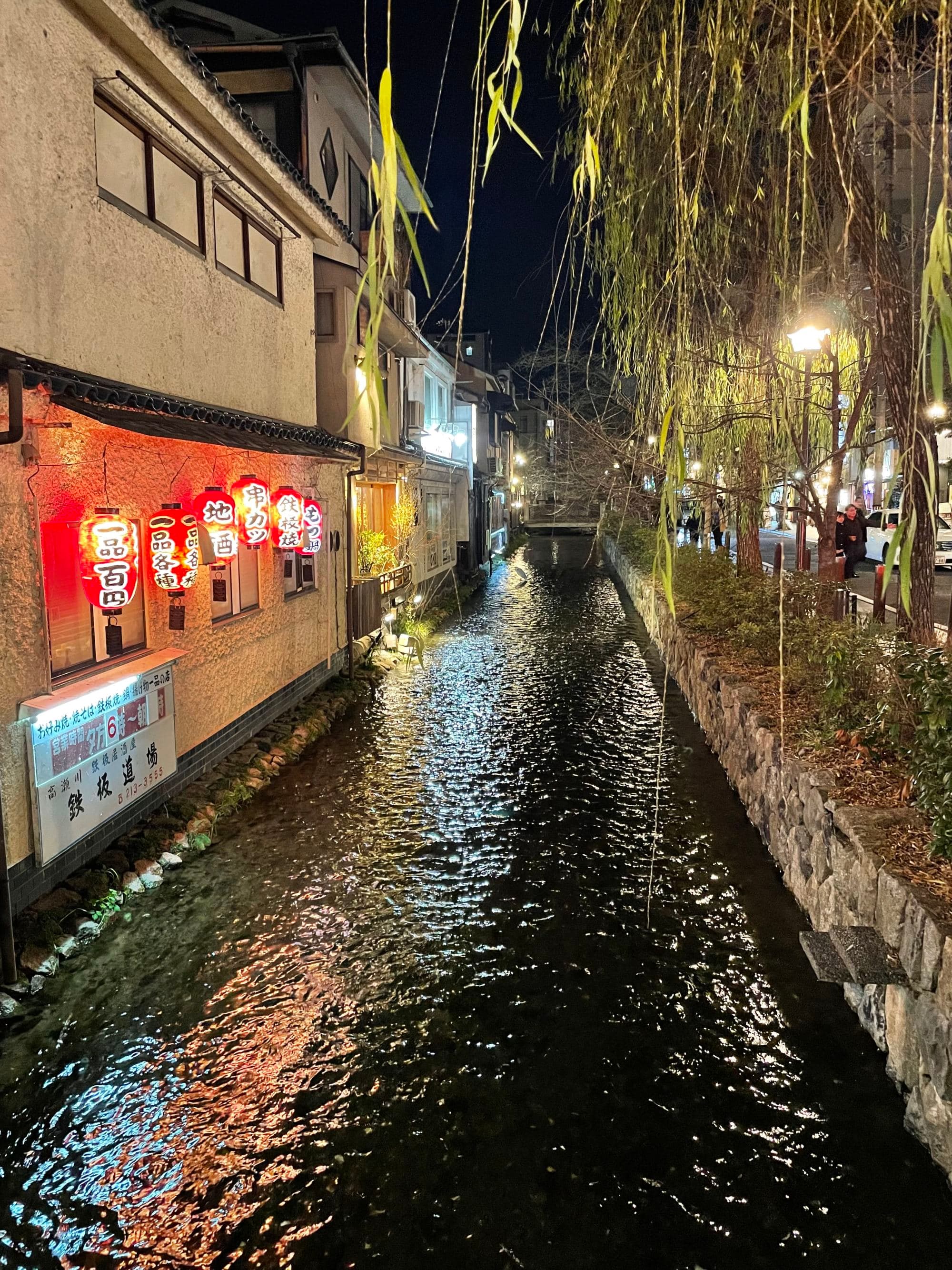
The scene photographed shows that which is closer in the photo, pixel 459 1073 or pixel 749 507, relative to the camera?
pixel 459 1073

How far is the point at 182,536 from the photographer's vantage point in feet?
28.3

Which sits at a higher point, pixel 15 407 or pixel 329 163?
pixel 329 163

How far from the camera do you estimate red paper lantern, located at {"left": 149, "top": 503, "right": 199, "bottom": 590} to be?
8406mm

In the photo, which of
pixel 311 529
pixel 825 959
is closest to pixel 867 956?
pixel 825 959

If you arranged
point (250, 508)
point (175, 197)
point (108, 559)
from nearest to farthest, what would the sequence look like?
point (108, 559) → point (175, 197) → point (250, 508)

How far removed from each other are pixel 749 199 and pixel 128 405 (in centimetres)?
742

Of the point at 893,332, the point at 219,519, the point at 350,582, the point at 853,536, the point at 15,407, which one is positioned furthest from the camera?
the point at 853,536

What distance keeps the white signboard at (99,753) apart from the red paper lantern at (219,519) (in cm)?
173

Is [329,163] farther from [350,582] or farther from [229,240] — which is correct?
[350,582]

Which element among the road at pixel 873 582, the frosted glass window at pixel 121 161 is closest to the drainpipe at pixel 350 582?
the frosted glass window at pixel 121 161

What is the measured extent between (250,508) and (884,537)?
26428mm

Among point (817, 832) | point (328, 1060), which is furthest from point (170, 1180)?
point (817, 832)

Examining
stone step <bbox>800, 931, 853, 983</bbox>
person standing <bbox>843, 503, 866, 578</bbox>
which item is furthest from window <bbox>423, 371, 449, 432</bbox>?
stone step <bbox>800, 931, 853, 983</bbox>

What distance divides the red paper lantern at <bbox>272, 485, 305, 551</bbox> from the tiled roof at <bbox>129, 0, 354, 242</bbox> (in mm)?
4457
